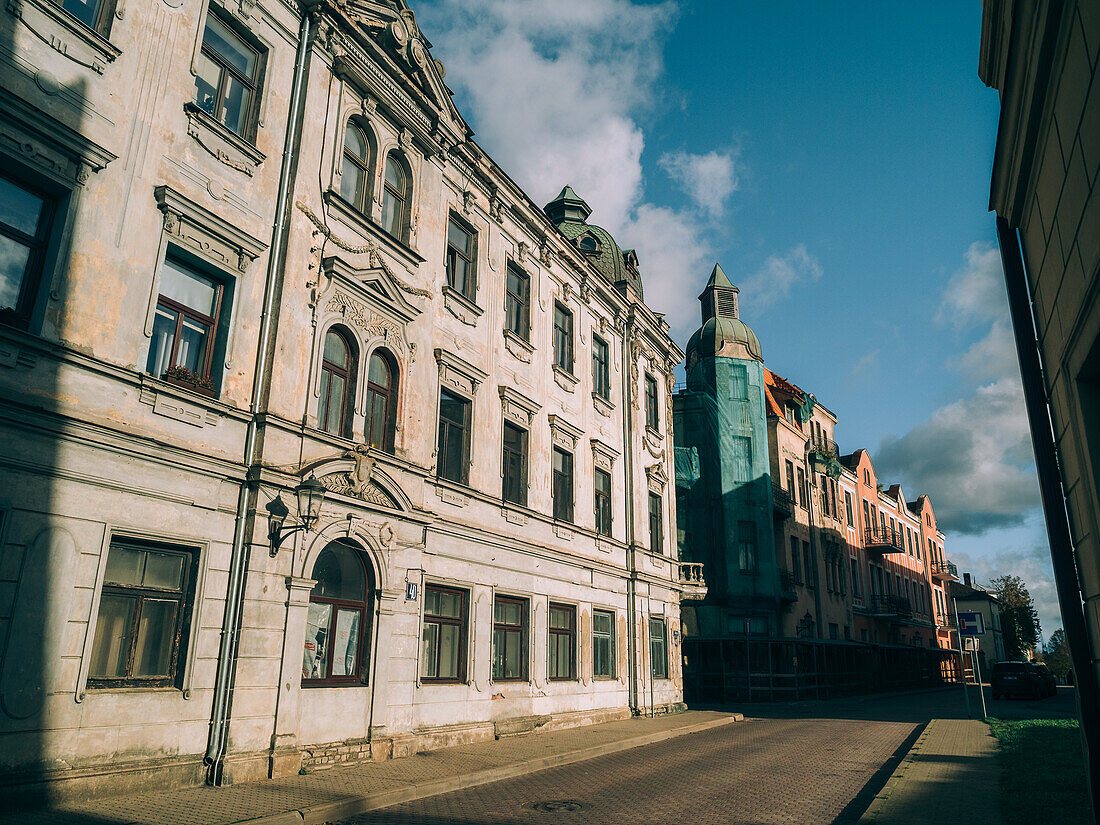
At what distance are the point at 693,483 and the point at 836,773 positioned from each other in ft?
83.1

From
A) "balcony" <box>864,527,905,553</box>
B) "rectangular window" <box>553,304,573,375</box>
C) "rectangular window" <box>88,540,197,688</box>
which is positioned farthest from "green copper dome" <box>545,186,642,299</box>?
"balcony" <box>864,527,905,553</box>

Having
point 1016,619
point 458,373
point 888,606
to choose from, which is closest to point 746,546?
point 888,606

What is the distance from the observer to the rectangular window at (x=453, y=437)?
16.4m

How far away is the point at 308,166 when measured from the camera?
529 inches

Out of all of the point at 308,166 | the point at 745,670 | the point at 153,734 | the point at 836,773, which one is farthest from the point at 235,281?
the point at 745,670

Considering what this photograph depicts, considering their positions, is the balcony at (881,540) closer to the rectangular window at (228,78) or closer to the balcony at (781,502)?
the balcony at (781,502)

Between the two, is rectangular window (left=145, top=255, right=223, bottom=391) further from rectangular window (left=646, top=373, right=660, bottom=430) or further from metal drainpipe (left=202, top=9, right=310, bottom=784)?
rectangular window (left=646, top=373, right=660, bottom=430)

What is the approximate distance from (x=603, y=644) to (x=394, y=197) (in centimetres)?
1347

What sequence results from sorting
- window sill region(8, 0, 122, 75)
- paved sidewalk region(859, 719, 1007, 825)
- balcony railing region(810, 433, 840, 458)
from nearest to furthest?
paved sidewalk region(859, 719, 1007, 825)
window sill region(8, 0, 122, 75)
balcony railing region(810, 433, 840, 458)

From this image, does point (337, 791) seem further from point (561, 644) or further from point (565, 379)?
point (565, 379)

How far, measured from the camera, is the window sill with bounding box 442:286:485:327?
1697 centimetres

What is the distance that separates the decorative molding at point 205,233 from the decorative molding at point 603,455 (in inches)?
499

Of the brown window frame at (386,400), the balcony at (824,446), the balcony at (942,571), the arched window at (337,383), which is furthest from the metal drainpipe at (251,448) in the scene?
the balcony at (942,571)

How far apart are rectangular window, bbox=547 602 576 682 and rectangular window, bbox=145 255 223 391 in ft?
36.7
